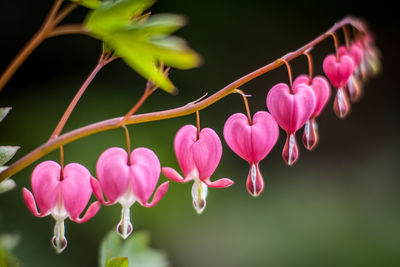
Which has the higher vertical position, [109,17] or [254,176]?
[109,17]

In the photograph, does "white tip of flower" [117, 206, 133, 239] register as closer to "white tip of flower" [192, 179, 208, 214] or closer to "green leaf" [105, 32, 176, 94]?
"white tip of flower" [192, 179, 208, 214]

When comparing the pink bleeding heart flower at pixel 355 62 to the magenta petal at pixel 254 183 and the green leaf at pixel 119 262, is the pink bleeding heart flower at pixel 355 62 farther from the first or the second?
the green leaf at pixel 119 262

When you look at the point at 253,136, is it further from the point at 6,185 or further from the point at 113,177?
the point at 6,185

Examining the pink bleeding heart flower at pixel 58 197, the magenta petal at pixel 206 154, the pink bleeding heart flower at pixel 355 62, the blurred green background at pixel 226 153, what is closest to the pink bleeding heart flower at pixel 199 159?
A: the magenta petal at pixel 206 154

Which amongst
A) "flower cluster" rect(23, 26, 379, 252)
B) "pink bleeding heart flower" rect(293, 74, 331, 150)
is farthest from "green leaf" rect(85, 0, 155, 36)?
"pink bleeding heart flower" rect(293, 74, 331, 150)

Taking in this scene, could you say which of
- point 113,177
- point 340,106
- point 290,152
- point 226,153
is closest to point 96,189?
point 113,177

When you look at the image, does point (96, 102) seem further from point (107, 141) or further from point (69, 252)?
point (69, 252)
